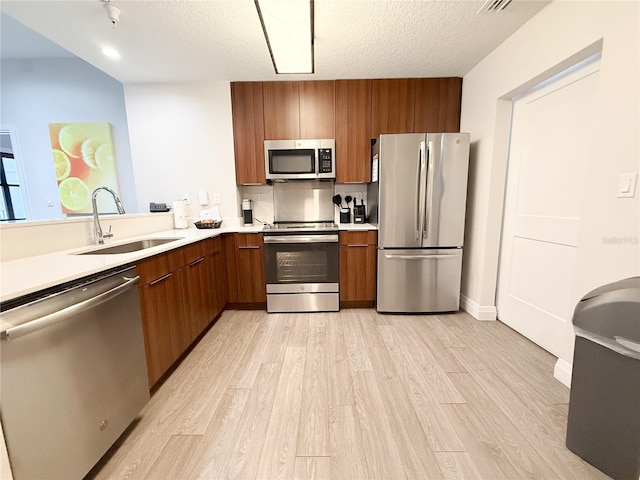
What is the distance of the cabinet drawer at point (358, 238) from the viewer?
271cm

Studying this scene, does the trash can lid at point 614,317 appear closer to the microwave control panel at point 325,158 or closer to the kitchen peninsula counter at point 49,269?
the kitchen peninsula counter at point 49,269

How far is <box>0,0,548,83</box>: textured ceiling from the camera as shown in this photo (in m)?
1.74

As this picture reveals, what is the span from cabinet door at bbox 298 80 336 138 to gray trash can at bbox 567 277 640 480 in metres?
2.61

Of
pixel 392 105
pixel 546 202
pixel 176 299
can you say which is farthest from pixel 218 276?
pixel 546 202

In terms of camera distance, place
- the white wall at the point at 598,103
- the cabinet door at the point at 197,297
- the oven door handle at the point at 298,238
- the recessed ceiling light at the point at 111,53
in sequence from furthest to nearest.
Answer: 1. the oven door handle at the point at 298,238
2. the recessed ceiling light at the point at 111,53
3. the cabinet door at the point at 197,297
4. the white wall at the point at 598,103

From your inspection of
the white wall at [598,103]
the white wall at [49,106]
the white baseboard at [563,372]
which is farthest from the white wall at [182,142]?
the white baseboard at [563,372]

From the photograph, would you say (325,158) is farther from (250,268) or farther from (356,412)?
(356,412)

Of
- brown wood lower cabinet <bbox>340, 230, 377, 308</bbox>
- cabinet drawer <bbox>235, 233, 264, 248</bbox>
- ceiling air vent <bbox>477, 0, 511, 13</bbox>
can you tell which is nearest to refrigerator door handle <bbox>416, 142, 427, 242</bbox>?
brown wood lower cabinet <bbox>340, 230, 377, 308</bbox>

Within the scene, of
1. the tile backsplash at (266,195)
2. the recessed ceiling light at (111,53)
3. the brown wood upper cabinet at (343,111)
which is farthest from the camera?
the tile backsplash at (266,195)

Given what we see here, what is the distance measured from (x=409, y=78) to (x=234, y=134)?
2081 mm

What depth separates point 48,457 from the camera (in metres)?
0.91

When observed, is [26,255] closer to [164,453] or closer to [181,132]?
[164,453]

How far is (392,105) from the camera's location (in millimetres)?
2877

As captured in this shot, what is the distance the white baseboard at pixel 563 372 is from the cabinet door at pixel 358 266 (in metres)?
1.52
